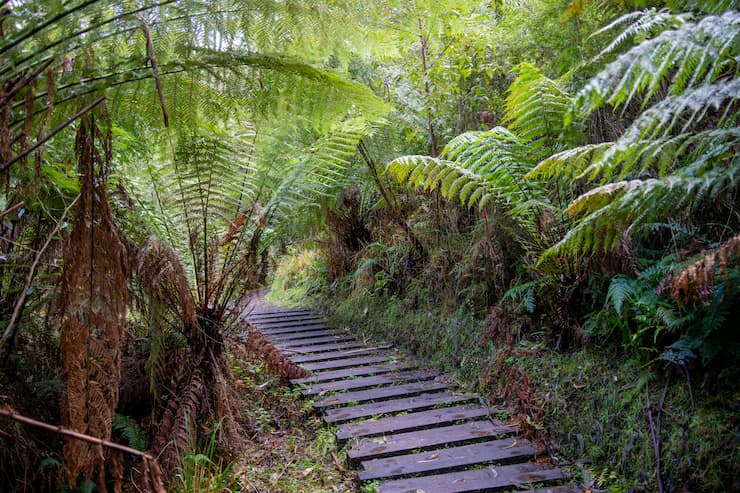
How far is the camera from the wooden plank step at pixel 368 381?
13.1 feet

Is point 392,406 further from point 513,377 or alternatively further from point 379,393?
point 513,377

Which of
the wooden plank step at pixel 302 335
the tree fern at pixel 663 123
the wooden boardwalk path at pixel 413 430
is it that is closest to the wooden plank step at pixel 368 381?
the wooden boardwalk path at pixel 413 430

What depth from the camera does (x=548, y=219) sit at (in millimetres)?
3377

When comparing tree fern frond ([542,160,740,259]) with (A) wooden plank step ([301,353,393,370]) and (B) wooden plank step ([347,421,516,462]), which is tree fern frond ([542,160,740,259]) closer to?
(B) wooden plank step ([347,421,516,462])

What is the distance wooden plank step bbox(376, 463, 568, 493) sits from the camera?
254 centimetres

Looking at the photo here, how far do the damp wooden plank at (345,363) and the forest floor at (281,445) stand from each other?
446 millimetres

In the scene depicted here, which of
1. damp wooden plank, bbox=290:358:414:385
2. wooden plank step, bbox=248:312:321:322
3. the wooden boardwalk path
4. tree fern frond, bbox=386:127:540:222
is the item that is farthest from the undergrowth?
wooden plank step, bbox=248:312:321:322

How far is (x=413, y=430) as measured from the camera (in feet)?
10.6

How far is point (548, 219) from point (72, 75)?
2.70 m

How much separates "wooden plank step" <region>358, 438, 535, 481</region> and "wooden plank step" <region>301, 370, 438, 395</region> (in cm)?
113

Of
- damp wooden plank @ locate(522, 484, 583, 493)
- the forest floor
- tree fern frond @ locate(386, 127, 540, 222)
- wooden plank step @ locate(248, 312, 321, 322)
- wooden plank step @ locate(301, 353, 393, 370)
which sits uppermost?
tree fern frond @ locate(386, 127, 540, 222)

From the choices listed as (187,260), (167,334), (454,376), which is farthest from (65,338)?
(454,376)

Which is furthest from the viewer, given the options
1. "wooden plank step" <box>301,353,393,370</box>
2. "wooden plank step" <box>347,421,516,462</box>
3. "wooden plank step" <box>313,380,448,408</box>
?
"wooden plank step" <box>301,353,393,370</box>

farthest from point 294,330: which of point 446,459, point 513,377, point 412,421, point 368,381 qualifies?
point 446,459
